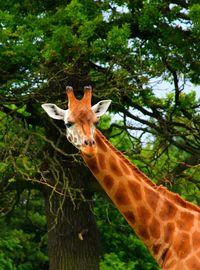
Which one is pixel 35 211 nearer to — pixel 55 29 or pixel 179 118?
pixel 179 118

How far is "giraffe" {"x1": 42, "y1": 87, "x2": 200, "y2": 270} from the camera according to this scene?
9.68m

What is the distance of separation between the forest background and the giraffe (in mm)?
4200

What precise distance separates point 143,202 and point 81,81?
622 centimetres

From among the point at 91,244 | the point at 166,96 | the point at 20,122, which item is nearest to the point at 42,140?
the point at 20,122

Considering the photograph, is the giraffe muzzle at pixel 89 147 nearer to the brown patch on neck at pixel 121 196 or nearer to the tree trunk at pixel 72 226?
the brown patch on neck at pixel 121 196

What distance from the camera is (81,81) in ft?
52.5

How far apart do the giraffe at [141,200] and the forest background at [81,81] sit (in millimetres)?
4200

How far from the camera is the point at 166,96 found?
64.8 ft

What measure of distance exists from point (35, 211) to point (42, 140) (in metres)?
8.55

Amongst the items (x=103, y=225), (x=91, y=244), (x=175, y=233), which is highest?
(x=103, y=225)

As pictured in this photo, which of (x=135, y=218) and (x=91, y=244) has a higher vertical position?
(x=91, y=244)

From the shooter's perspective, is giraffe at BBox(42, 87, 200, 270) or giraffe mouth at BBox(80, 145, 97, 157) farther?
giraffe at BBox(42, 87, 200, 270)

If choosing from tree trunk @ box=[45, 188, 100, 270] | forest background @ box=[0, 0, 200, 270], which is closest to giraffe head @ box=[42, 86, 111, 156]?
forest background @ box=[0, 0, 200, 270]

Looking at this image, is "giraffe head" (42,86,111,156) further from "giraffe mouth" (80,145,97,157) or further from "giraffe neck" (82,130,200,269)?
"giraffe neck" (82,130,200,269)
